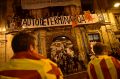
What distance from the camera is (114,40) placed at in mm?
17000

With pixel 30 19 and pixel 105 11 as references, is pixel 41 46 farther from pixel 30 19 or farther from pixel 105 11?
pixel 105 11

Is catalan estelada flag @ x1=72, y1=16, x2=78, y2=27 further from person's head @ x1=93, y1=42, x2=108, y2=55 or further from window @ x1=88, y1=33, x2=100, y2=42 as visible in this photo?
person's head @ x1=93, y1=42, x2=108, y2=55

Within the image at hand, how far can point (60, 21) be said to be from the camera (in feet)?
54.2

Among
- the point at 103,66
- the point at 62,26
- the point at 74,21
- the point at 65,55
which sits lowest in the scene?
the point at 65,55

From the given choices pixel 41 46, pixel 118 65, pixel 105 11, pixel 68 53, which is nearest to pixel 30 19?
pixel 41 46

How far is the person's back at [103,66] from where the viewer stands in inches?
132

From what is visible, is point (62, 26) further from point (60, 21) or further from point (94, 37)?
point (94, 37)

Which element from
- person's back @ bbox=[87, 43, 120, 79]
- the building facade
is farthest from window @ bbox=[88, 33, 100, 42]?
person's back @ bbox=[87, 43, 120, 79]

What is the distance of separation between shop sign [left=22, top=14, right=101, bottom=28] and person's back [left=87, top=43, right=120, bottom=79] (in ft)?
42.2

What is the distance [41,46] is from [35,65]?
1388cm

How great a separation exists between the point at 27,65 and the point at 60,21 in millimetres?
14314

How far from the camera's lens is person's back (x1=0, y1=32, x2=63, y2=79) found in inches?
89.4

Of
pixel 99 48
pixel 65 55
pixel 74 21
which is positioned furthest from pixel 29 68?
pixel 74 21

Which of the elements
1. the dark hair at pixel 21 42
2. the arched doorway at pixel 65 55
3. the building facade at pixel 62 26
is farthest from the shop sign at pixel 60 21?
the dark hair at pixel 21 42
